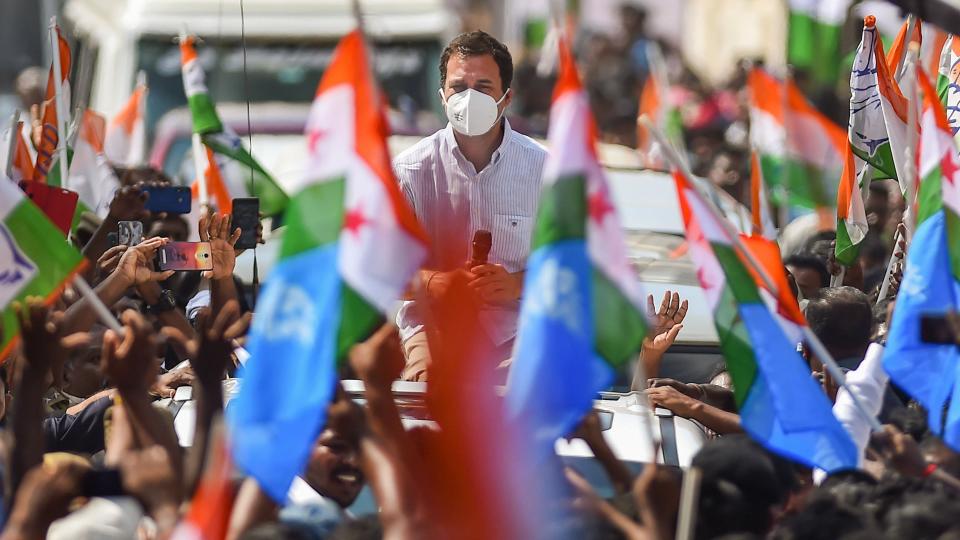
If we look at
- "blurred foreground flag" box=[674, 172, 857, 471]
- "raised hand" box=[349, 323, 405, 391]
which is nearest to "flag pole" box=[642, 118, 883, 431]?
"blurred foreground flag" box=[674, 172, 857, 471]

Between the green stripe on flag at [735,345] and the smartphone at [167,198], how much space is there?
261 cm

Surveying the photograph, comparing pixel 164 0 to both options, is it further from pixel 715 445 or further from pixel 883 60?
pixel 715 445

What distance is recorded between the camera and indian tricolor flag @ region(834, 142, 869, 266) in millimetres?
8086

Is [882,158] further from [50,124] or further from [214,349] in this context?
[214,349]

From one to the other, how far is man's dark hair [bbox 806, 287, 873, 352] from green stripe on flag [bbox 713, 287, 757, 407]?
1050mm

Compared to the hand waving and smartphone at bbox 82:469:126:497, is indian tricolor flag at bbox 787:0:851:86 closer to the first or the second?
the hand waving

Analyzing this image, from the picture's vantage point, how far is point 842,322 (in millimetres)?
6762

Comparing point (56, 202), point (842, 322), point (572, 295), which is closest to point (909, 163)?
point (842, 322)

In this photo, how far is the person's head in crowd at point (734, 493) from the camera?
4953mm

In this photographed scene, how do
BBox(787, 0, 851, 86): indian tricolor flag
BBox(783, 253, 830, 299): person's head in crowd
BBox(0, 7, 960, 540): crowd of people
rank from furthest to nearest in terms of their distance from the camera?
BBox(787, 0, 851, 86): indian tricolor flag < BBox(783, 253, 830, 299): person's head in crowd < BBox(0, 7, 960, 540): crowd of people

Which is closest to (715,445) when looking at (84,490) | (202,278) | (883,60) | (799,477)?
(799,477)

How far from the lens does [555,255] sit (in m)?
5.23

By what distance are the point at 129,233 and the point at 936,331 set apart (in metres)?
3.08

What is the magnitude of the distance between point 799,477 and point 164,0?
35.2ft
